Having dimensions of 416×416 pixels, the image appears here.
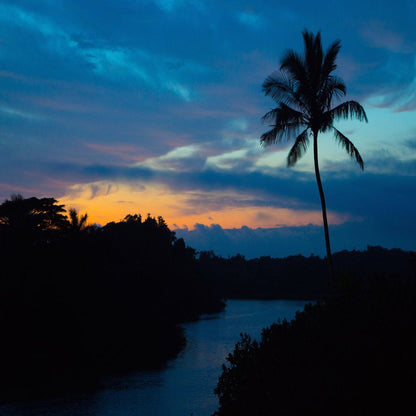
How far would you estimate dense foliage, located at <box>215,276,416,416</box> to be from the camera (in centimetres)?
667

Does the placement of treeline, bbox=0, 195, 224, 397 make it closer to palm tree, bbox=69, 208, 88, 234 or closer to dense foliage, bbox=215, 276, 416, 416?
palm tree, bbox=69, 208, 88, 234

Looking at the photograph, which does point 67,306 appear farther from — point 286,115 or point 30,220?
point 286,115

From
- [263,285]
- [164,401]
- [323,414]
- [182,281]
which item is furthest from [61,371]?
[263,285]

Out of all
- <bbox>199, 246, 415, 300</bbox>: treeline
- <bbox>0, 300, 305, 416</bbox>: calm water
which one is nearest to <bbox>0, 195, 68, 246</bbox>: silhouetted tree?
<bbox>0, 300, 305, 416</bbox>: calm water

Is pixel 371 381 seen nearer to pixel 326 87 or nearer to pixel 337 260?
pixel 326 87

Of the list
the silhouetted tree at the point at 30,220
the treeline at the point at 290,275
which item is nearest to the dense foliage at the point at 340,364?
the silhouetted tree at the point at 30,220

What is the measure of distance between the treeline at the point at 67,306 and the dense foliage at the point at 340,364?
22.6 m

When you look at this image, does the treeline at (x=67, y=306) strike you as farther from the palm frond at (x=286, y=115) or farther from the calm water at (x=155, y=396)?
the palm frond at (x=286, y=115)

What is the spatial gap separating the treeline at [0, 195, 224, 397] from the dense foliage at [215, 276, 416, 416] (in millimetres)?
22594

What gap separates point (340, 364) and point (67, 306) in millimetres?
29701

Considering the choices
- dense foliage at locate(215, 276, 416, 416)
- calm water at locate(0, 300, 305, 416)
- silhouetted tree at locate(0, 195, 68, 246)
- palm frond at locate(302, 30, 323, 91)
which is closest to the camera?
dense foliage at locate(215, 276, 416, 416)

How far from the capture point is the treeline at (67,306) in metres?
30.2

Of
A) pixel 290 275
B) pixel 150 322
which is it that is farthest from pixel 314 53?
pixel 290 275

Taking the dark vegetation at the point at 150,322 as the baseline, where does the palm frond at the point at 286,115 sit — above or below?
above
